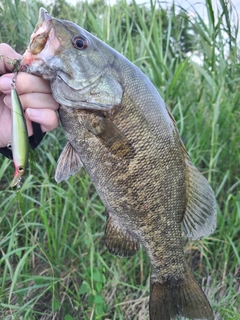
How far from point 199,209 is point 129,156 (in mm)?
411

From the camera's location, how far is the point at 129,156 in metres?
1.35

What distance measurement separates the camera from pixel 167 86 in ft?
9.34

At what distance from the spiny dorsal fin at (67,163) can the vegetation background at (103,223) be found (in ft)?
1.06

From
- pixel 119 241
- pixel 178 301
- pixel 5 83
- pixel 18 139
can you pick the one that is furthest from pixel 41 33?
pixel 178 301

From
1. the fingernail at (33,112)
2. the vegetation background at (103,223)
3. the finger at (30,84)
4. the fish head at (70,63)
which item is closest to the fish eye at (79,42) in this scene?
the fish head at (70,63)

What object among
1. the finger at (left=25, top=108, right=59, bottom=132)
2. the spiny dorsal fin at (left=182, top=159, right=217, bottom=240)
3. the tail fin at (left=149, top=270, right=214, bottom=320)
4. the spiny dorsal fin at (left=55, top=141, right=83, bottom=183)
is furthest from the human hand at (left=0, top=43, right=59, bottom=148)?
the tail fin at (left=149, top=270, right=214, bottom=320)

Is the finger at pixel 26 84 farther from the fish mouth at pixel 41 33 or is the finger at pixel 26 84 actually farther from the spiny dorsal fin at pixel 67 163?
the spiny dorsal fin at pixel 67 163

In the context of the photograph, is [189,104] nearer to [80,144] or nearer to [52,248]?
[52,248]

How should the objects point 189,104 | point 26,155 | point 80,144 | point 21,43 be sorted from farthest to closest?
point 21,43
point 189,104
point 80,144
point 26,155

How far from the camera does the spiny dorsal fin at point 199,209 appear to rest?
1.48 m

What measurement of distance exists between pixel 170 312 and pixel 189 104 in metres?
1.75

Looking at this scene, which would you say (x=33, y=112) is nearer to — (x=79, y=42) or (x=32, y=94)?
(x=32, y=94)

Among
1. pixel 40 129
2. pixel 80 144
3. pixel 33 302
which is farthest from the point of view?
pixel 33 302

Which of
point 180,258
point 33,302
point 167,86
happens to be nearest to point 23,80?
point 180,258
